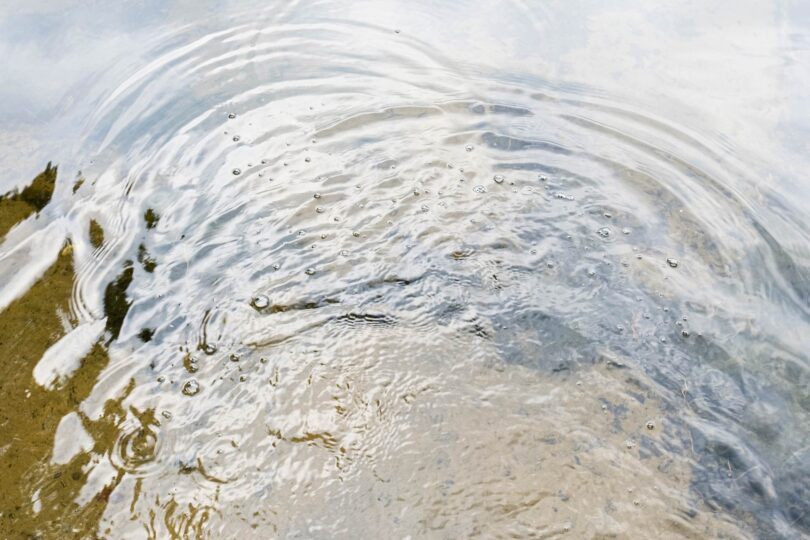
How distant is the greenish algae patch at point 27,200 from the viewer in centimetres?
380

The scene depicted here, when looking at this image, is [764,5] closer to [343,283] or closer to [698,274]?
[698,274]

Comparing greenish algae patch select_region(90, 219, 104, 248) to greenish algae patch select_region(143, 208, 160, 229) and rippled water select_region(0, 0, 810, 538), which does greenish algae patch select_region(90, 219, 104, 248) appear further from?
greenish algae patch select_region(143, 208, 160, 229)

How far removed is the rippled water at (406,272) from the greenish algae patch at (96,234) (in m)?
0.01

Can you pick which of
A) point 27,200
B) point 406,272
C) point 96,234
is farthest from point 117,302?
point 406,272

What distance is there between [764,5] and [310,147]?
13.3 ft

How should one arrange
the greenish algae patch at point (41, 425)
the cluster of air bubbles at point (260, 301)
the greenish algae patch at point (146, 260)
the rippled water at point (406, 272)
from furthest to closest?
the greenish algae patch at point (146, 260)
the cluster of air bubbles at point (260, 301)
the rippled water at point (406, 272)
the greenish algae patch at point (41, 425)

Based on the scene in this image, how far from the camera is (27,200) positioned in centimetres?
392

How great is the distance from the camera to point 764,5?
5363mm

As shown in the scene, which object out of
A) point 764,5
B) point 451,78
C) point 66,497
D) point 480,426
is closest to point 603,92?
point 451,78

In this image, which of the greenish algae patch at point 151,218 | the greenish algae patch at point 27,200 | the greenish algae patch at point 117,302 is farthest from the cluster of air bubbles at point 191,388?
the greenish algae patch at point 27,200

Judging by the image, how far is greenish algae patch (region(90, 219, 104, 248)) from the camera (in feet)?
11.9

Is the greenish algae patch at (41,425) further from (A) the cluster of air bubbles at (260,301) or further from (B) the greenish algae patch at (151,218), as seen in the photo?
(A) the cluster of air bubbles at (260,301)

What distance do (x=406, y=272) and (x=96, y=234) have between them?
1.80 meters

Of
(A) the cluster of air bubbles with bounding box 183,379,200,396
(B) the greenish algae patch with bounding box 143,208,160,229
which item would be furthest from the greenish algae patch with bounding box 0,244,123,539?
(B) the greenish algae patch with bounding box 143,208,160,229
